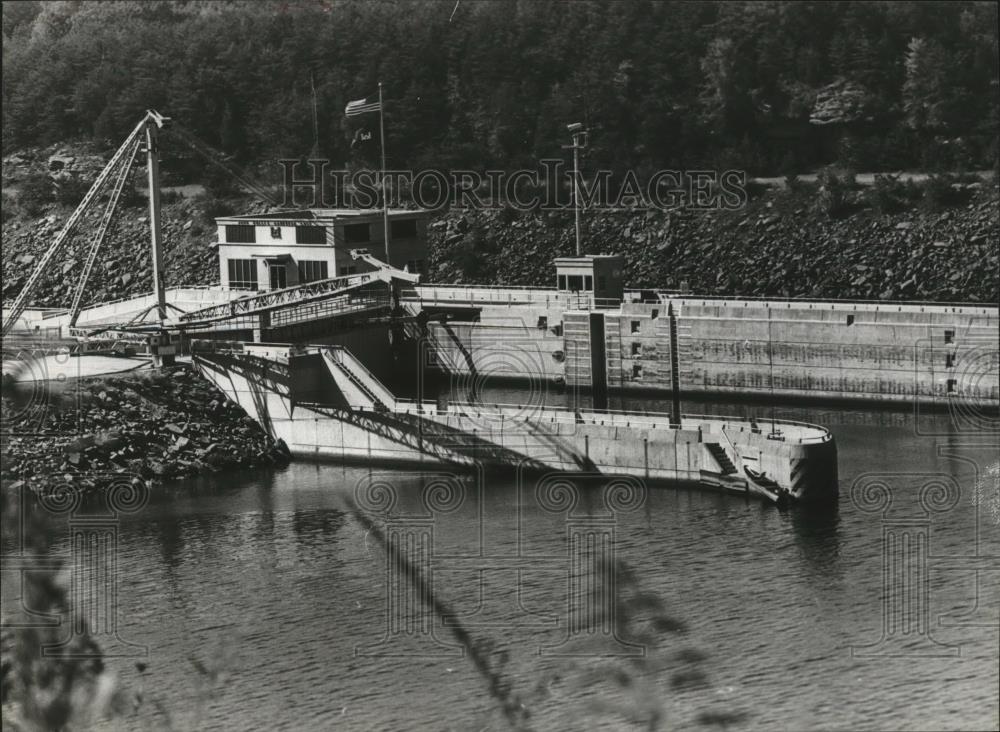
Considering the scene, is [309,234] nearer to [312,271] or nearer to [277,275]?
[312,271]

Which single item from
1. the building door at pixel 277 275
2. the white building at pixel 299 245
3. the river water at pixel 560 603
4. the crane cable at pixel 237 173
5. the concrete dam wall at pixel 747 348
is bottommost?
the river water at pixel 560 603

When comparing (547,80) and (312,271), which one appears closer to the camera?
(312,271)

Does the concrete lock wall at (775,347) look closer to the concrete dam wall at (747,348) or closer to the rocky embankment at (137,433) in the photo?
the concrete dam wall at (747,348)

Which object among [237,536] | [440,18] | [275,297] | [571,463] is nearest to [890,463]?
[571,463]

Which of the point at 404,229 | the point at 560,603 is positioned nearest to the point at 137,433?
the point at 560,603

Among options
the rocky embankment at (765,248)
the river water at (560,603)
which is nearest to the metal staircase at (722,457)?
the river water at (560,603)

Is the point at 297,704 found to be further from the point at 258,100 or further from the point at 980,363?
the point at 258,100

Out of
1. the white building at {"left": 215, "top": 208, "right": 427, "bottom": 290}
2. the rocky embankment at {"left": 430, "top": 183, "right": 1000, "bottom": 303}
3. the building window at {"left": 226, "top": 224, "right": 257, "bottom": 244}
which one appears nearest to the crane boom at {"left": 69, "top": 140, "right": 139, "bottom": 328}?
the white building at {"left": 215, "top": 208, "right": 427, "bottom": 290}
